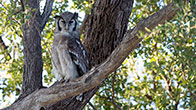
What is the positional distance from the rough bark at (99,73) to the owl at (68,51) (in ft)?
1.92

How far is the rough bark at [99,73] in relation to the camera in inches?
105

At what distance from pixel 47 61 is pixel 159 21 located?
329 centimetres

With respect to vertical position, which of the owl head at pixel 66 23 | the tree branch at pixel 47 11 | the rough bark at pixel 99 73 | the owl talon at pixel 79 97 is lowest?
the owl talon at pixel 79 97

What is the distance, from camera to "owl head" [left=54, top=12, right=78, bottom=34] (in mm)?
3728

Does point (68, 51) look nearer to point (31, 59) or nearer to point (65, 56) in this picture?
point (65, 56)

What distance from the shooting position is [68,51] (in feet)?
11.8

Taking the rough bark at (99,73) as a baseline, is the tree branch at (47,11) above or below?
above

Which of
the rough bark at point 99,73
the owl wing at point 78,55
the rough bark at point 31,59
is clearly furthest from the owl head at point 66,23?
the rough bark at point 99,73

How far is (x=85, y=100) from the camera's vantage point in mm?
3805

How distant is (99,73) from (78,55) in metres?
0.88

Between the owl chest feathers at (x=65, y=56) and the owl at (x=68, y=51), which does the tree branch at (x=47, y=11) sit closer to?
the owl at (x=68, y=51)

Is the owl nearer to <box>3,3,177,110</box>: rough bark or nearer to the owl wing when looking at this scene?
the owl wing

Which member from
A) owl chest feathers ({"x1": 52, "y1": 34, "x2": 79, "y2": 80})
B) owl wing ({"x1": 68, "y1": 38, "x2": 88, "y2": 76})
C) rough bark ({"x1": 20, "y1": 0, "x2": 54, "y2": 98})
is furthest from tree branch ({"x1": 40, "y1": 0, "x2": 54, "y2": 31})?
owl wing ({"x1": 68, "y1": 38, "x2": 88, "y2": 76})

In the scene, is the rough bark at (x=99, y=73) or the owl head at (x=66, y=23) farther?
the owl head at (x=66, y=23)
